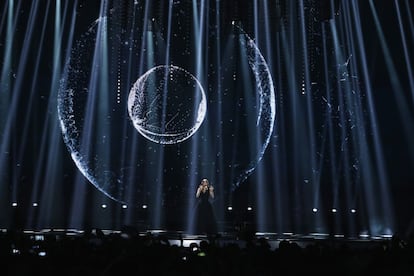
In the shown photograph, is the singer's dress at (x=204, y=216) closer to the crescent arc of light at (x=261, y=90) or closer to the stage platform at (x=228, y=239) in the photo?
the stage platform at (x=228, y=239)

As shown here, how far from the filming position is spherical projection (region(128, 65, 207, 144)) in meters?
15.4

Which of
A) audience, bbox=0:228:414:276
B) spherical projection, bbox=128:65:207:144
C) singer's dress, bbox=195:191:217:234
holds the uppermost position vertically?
spherical projection, bbox=128:65:207:144

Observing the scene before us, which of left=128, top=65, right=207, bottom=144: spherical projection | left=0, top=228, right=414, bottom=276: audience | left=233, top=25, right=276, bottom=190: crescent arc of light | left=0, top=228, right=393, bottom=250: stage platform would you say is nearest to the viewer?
left=0, top=228, right=414, bottom=276: audience

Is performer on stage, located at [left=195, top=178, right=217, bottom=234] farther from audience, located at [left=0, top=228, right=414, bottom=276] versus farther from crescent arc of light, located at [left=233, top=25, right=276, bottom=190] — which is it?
audience, located at [left=0, top=228, right=414, bottom=276]

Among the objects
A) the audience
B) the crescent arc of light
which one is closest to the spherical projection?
the crescent arc of light

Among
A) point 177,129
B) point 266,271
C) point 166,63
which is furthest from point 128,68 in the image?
point 266,271

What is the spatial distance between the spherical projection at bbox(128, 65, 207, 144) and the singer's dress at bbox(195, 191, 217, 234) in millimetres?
4030

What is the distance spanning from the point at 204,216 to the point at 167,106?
527cm

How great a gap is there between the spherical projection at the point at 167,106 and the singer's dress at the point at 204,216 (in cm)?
403

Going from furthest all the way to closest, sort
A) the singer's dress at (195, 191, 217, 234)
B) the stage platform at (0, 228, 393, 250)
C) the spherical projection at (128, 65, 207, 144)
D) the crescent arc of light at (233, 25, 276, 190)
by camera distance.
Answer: the crescent arc of light at (233, 25, 276, 190), the spherical projection at (128, 65, 207, 144), the singer's dress at (195, 191, 217, 234), the stage platform at (0, 228, 393, 250)

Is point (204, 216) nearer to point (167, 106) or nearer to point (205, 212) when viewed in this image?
point (205, 212)

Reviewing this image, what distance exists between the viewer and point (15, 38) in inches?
675

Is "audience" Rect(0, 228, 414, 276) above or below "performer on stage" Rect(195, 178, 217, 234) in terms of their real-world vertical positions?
below

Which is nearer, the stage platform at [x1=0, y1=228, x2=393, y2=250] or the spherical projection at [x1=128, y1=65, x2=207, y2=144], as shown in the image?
the stage platform at [x1=0, y1=228, x2=393, y2=250]
